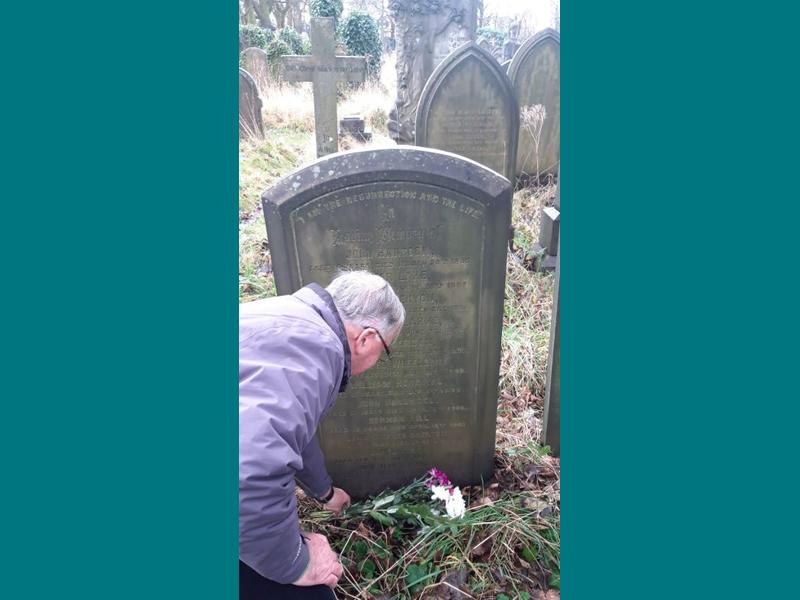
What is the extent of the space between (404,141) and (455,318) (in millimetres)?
5305

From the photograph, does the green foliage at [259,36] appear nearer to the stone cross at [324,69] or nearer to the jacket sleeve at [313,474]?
the stone cross at [324,69]

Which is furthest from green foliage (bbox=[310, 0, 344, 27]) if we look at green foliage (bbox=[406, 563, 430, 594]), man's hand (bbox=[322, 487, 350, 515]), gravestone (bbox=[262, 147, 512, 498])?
green foliage (bbox=[406, 563, 430, 594])

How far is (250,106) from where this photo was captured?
7340 mm

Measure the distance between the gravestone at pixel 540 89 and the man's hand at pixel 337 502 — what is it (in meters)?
5.46

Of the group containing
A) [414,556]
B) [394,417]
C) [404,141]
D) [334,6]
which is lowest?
[414,556]

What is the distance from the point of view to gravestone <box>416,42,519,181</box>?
5.27m

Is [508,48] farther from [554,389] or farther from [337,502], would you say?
[337,502]

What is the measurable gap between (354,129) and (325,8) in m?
1.75

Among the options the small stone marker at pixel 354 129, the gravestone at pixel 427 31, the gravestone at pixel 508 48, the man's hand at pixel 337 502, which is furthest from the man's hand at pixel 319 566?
the gravestone at pixel 508 48

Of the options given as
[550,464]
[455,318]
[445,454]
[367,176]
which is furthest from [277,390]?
[550,464]

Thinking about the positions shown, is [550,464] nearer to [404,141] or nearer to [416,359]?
[416,359]

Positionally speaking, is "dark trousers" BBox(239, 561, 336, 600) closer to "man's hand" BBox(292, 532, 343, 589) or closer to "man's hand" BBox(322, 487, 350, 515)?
"man's hand" BBox(292, 532, 343, 589)

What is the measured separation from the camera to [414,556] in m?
2.28

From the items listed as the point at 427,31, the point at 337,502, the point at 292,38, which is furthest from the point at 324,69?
the point at 292,38
